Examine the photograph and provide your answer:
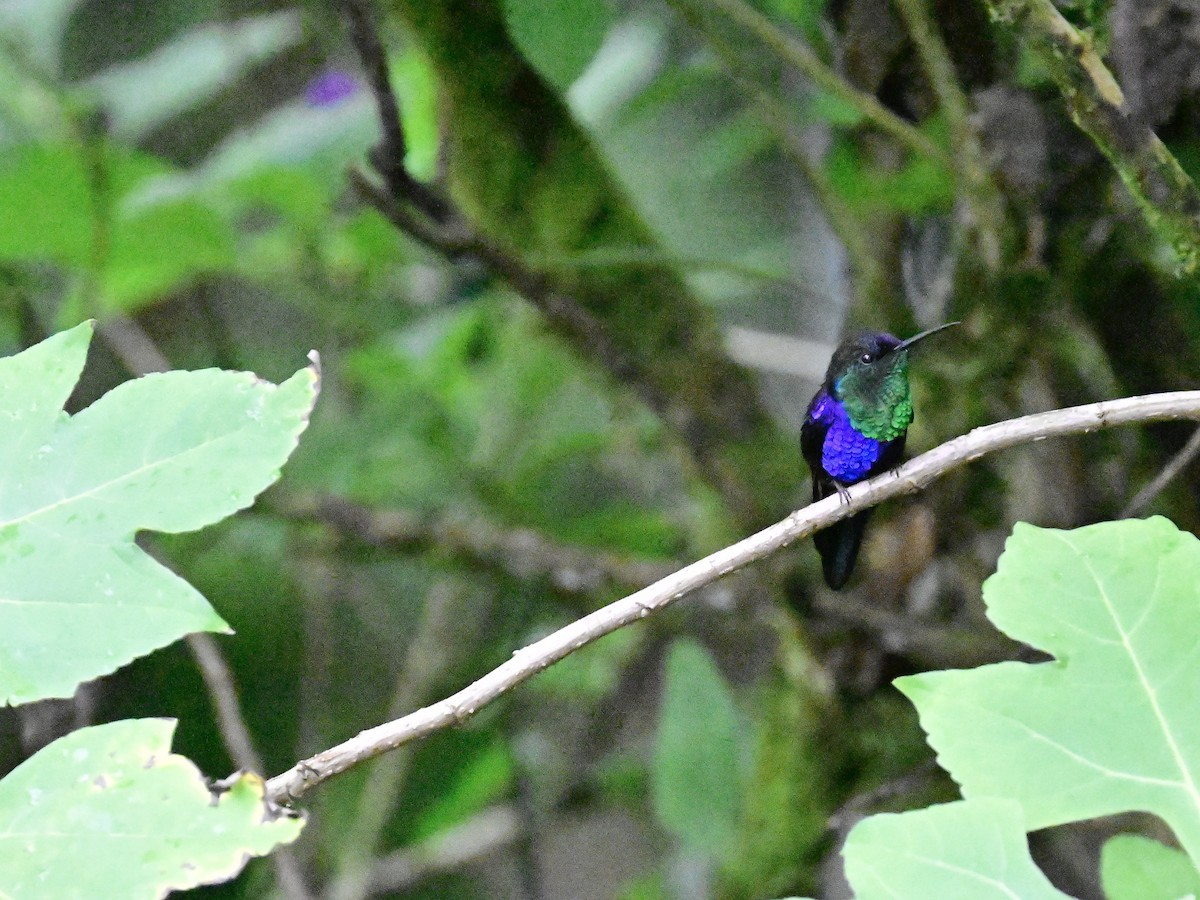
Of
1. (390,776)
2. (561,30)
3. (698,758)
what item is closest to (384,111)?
(561,30)

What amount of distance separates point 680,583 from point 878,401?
0.47 metres

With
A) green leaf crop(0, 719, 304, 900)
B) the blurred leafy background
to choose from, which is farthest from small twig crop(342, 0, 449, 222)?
green leaf crop(0, 719, 304, 900)

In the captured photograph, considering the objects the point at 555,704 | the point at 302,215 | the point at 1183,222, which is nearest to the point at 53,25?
the point at 302,215

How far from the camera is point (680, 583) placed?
740mm

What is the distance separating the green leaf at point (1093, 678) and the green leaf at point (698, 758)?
100 cm

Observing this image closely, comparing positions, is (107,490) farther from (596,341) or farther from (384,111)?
(596,341)

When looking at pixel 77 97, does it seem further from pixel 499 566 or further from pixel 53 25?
pixel 499 566

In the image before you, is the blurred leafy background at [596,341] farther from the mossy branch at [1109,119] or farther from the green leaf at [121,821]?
the green leaf at [121,821]

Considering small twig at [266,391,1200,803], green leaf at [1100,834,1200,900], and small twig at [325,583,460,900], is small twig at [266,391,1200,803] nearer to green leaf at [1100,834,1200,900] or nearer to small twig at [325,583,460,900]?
green leaf at [1100,834,1200,900]

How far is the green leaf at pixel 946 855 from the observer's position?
2.05 feet

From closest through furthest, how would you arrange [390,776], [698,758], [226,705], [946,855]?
[946,855] < [226,705] < [698,758] < [390,776]

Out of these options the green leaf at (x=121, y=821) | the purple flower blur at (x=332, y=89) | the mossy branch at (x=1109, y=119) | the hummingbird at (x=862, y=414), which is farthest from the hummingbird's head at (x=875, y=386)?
the purple flower blur at (x=332, y=89)

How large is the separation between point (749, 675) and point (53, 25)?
1632 millimetres

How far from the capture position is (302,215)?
2.03m
